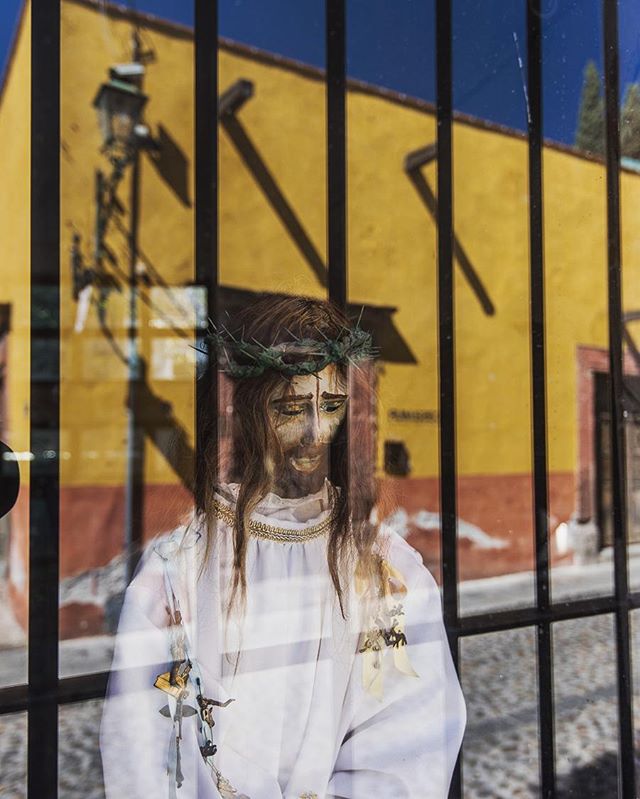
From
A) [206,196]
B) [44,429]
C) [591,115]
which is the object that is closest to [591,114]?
[591,115]

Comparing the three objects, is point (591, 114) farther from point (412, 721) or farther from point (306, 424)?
point (412, 721)

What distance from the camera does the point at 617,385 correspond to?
5.08ft

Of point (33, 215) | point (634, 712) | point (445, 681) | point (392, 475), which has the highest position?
point (33, 215)

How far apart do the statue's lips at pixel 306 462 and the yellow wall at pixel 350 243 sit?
0.15 m

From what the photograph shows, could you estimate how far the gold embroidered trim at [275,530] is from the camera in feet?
3.74

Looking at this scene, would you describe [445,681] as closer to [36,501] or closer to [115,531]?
[115,531]

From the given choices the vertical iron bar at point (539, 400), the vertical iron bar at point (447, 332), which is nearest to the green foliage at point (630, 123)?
the vertical iron bar at point (539, 400)

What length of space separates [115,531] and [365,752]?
0.61 m

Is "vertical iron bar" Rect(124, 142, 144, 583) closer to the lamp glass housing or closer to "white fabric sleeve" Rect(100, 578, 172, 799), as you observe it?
the lamp glass housing

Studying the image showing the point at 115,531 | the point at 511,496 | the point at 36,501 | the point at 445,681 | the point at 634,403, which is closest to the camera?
the point at 36,501

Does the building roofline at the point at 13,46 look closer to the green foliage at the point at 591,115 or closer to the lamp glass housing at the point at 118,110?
the lamp glass housing at the point at 118,110

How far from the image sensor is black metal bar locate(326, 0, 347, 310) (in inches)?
48.8

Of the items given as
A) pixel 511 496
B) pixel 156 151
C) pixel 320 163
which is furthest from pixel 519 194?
pixel 156 151

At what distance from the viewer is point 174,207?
1.26 meters
